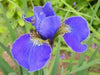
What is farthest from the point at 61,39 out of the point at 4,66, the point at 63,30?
the point at 63,30

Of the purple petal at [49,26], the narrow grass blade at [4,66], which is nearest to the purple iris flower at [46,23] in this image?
the purple petal at [49,26]

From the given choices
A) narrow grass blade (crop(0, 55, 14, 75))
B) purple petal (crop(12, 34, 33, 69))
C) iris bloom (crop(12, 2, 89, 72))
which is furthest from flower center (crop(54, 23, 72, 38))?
narrow grass blade (crop(0, 55, 14, 75))

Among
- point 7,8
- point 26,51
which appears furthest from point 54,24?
point 7,8

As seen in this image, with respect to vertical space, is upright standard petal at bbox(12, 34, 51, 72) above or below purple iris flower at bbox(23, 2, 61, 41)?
below

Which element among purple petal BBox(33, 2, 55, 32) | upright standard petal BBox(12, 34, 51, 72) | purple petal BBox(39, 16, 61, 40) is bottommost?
upright standard petal BBox(12, 34, 51, 72)

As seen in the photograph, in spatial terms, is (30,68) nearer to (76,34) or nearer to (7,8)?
(76,34)

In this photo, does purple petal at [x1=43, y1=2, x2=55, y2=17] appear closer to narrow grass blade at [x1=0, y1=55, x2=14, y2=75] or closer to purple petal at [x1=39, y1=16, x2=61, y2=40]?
purple petal at [x1=39, y1=16, x2=61, y2=40]

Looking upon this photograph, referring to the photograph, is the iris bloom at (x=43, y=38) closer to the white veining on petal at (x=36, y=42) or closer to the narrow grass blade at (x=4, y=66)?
the white veining on petal at (x=36, y=42)

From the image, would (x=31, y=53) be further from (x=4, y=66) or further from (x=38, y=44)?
(x=4, y=66)

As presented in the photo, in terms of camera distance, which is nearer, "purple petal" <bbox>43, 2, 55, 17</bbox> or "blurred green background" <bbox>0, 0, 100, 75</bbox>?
"purple petal" <bbox>43, 2, 55, 17</bbox>
